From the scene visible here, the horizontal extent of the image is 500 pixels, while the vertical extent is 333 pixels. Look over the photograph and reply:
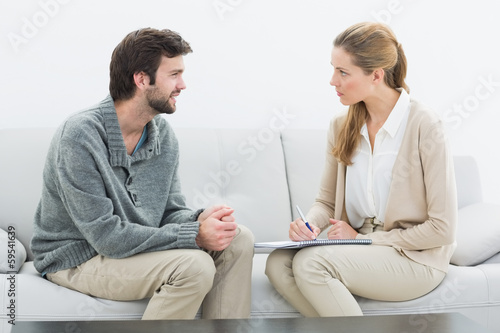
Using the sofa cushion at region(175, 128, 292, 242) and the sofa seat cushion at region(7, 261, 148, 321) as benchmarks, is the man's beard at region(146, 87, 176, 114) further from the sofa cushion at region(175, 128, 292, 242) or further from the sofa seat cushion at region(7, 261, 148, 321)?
the sofa seat cushion at region(7, 261, 148, 321)

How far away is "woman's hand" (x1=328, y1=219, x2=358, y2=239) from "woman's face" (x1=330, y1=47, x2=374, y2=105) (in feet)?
1.30

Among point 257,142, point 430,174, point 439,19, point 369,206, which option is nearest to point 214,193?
point 257,142

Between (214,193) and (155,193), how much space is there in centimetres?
46

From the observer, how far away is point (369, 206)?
2.06 metres

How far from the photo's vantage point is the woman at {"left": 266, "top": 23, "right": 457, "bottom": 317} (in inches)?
73.6

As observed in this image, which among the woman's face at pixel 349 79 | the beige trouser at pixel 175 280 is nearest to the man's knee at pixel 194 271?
the beige trouser at pixel 175 280

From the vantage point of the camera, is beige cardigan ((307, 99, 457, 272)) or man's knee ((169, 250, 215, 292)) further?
beige cardigan ((307, 99, 457, 272))

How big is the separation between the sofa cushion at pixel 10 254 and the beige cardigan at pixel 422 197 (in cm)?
109

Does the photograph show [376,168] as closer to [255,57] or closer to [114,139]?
[114,139]

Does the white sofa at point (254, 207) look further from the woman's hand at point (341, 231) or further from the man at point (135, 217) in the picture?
the woman's hand at point (341, 231)

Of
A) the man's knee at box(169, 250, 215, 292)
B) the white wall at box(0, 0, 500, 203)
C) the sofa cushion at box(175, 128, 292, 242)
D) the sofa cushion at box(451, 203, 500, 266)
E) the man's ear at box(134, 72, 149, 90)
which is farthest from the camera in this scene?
the white wall at box(0, 0, 500, 203)

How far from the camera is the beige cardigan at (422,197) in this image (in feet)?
6.26

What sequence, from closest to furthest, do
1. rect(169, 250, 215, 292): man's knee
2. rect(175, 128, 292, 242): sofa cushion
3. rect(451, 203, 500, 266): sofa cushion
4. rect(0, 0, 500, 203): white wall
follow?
1. rect(169, 250, 215, 292): man's knee
2. rect(451, 203, 500, 266): sofa cushion
3. rect(175, 128, 292, 242): sofa cushion
4. rect(0, 0, 500, 203): white wall

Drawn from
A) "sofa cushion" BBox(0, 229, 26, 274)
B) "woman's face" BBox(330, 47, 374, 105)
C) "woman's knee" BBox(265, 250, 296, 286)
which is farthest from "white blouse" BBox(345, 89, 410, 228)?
"sofa cushion" BBox(0, 229, 26, 274)
